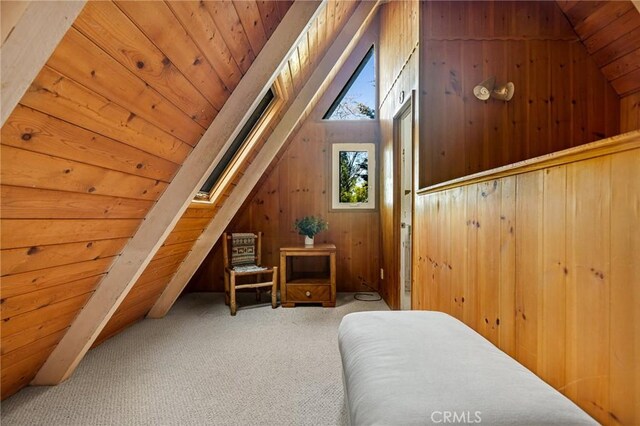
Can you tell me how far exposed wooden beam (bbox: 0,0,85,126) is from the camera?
66 centimetres

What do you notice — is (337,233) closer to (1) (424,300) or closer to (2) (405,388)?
(1) (424,300)

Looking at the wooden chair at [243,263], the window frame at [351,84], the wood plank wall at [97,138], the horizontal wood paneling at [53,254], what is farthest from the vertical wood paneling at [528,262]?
the window frame at [351,84]

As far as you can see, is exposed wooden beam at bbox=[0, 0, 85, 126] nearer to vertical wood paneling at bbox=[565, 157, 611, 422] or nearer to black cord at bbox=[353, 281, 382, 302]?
vertical wood paneling at bbox=[565, 157, 611, 422]

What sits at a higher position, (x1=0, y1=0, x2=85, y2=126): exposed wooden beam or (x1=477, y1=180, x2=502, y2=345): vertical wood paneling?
(x1=0, y1=0, x2=85, y2=126): exposed wooden beam

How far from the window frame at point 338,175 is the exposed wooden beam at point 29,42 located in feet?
10.7

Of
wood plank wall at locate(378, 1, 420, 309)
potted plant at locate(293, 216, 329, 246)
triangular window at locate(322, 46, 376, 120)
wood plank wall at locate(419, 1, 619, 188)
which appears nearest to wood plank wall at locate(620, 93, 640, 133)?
wood plank wall at locate(419, 1, 619, 188)

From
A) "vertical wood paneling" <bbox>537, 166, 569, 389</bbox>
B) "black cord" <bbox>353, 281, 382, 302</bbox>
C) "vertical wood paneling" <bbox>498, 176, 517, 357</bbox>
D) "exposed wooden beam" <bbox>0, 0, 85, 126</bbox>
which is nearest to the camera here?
"exposed wooden beam" <bbox>0, 0, 85, 126</bbox>

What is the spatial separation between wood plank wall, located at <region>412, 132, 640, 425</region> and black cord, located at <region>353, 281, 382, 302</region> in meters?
2.15

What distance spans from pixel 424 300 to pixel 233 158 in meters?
1.78

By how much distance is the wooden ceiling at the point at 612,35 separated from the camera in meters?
2.03

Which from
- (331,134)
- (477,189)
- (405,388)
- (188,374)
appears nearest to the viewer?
(405,388)

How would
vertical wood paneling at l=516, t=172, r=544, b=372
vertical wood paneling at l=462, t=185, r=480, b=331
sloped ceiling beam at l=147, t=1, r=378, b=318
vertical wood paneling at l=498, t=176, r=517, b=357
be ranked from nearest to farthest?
vertical wood paneling at l=516, t=172, r=544, b=372, vertical wood paneling at l=498, t=176, r=517, b=357, vertical wood paneling at l=462, t=185, r=480, b=331, sloped ceiling beam at l=147, t=1, r=378, b=318

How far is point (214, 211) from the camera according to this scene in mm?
2789

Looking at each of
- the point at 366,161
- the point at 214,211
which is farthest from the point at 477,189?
the point at 366,161
